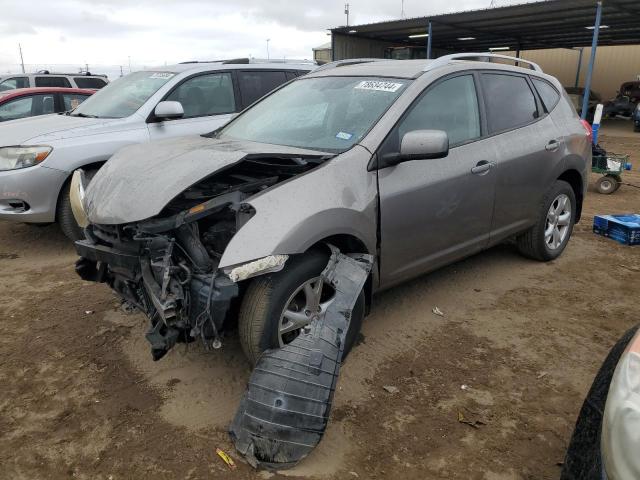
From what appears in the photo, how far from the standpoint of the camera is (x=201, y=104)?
6.00m

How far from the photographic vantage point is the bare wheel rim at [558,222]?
473 centimetres

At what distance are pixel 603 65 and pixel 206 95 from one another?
29.3 m

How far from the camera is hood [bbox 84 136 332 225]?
2.68m

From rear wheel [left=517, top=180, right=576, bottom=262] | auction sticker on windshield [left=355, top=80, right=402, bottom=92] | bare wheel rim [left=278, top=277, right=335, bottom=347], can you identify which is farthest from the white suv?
bare wheel rim [left=278, top=277, right=335, bottom=347]

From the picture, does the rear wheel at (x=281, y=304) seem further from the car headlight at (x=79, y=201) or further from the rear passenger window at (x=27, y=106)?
the rear passenger window at (x=27, y=106)

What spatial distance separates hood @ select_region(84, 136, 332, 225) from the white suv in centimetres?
1163

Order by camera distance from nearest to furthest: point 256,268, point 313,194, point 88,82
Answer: point 256,268 < point 313,194 < point 88,82

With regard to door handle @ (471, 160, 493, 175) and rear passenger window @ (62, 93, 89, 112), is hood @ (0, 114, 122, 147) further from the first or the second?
door handle @ (471, 160, 493, 175)

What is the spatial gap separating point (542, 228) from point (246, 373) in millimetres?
3032

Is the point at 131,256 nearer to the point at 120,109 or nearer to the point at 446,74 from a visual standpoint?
the point at 446,74

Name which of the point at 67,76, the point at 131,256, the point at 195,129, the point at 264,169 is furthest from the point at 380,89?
the point at 67,76

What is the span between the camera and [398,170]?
10.6ft

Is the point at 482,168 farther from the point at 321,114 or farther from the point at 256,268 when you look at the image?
the point at 256,268

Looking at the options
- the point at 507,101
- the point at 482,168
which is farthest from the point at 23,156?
the point at 507,101
